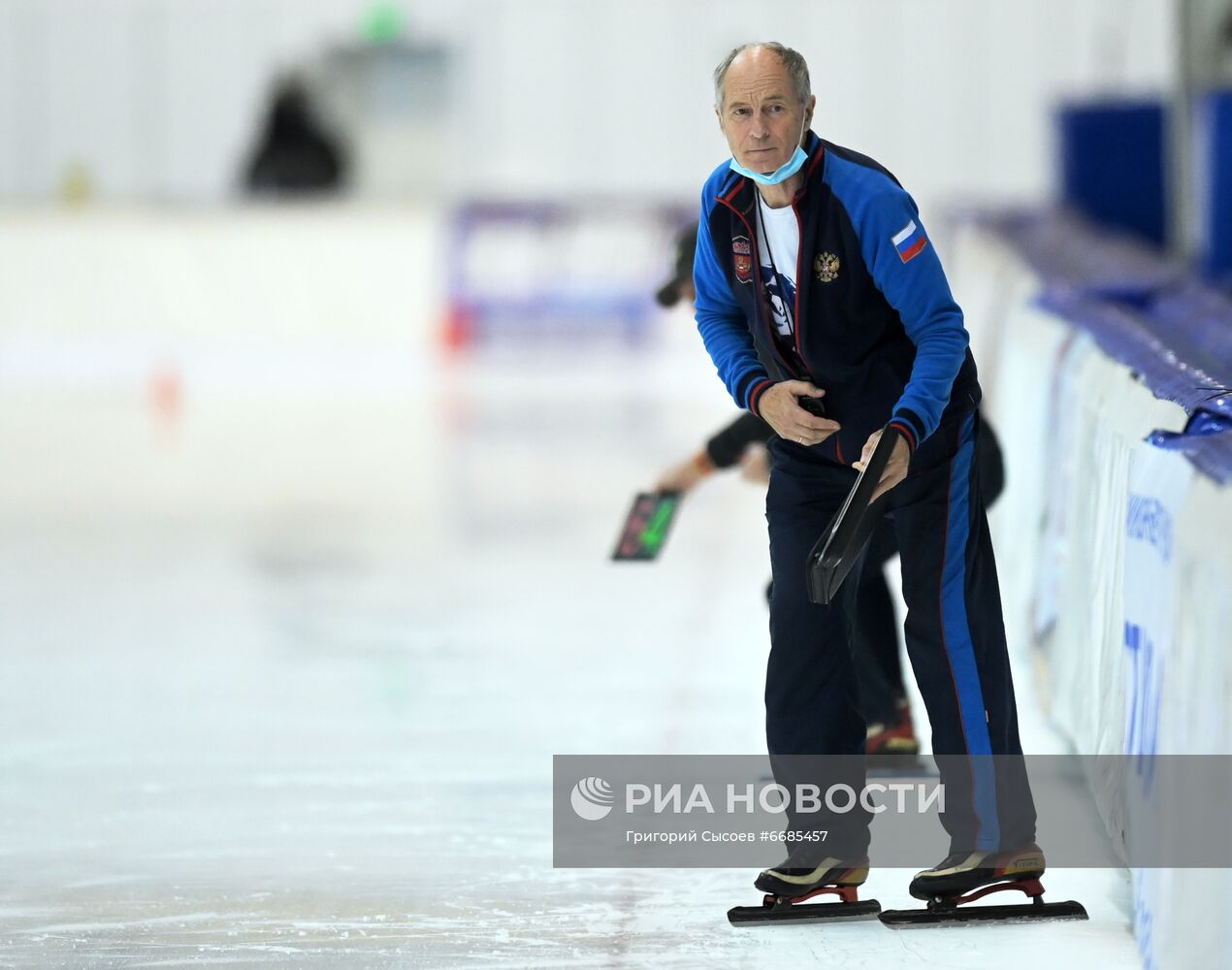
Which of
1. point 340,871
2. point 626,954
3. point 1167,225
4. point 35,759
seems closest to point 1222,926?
point 626,954

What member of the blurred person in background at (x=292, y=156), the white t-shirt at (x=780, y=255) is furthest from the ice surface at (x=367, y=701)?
the blurred person in background at (x=292, y=156)

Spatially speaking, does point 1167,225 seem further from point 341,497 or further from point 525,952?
point 525,952

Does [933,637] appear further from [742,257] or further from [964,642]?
[742,257]

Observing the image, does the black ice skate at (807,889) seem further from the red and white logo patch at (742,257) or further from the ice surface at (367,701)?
the red and white logo patch at (742,257)

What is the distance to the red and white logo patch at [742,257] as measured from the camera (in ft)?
10.5

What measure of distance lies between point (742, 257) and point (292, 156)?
15725mm

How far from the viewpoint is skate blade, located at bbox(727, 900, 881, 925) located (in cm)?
343

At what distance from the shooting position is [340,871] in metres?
3.86

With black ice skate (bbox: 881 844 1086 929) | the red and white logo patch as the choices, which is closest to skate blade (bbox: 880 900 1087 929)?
black ice skate (bbox: 881 844 1086 929)

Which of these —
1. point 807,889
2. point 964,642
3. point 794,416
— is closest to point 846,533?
point 794,416

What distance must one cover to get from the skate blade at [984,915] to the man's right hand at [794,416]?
2.90ft

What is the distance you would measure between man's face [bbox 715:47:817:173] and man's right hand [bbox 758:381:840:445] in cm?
39

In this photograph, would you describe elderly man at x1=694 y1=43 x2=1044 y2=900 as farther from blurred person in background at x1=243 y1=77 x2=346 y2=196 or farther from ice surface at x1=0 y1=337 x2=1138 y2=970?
blurred person in background at x1=243 y1=77 x2=346 y2=196

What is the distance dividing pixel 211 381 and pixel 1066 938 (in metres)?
11.5
